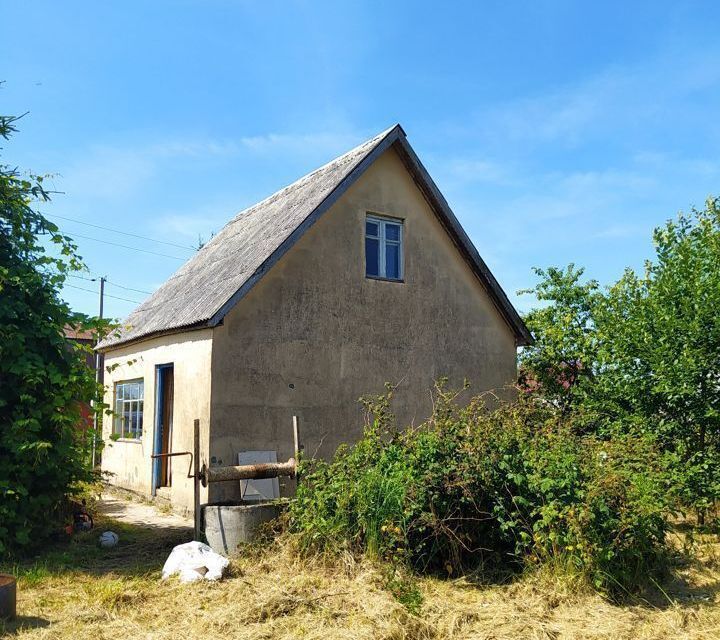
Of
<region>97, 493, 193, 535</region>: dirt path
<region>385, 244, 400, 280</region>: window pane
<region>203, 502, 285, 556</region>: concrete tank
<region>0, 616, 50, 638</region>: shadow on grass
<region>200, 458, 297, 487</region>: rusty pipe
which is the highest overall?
A: <region>385, 244, 400, 280</region>: window pane

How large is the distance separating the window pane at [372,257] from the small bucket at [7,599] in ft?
23.4

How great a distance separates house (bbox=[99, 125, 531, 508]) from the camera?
389 inches

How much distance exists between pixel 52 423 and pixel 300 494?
318cm

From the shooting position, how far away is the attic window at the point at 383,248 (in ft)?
38.5

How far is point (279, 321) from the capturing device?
10.4 meters

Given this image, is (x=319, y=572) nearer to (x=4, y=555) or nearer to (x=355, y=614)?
(x=355, y=614)

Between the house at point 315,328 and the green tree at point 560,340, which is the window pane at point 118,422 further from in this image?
the green tree at point 560,340

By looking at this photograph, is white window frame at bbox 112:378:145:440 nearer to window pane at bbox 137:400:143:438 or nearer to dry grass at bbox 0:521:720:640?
window pane at bbox 137:400:143:438

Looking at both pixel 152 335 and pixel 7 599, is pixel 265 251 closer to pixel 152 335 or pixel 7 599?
pixel 152 335

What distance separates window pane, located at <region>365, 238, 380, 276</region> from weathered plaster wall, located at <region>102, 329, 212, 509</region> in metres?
3.14

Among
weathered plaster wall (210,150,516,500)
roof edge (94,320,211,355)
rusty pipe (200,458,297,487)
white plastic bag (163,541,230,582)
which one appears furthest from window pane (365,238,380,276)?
white plastic bag (163,541,230,582)

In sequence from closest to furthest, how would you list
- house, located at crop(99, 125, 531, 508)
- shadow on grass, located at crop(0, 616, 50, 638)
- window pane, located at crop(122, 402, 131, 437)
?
shadow on grass, located at crop(0, 616, 50, 638) < house, located at crop(99, 125, 531, 508) < window pane, located at crop(122, 402, 131, 437)

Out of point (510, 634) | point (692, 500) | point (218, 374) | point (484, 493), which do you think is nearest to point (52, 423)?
point (218, 374)

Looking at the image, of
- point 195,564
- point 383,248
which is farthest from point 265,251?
point 195,564
